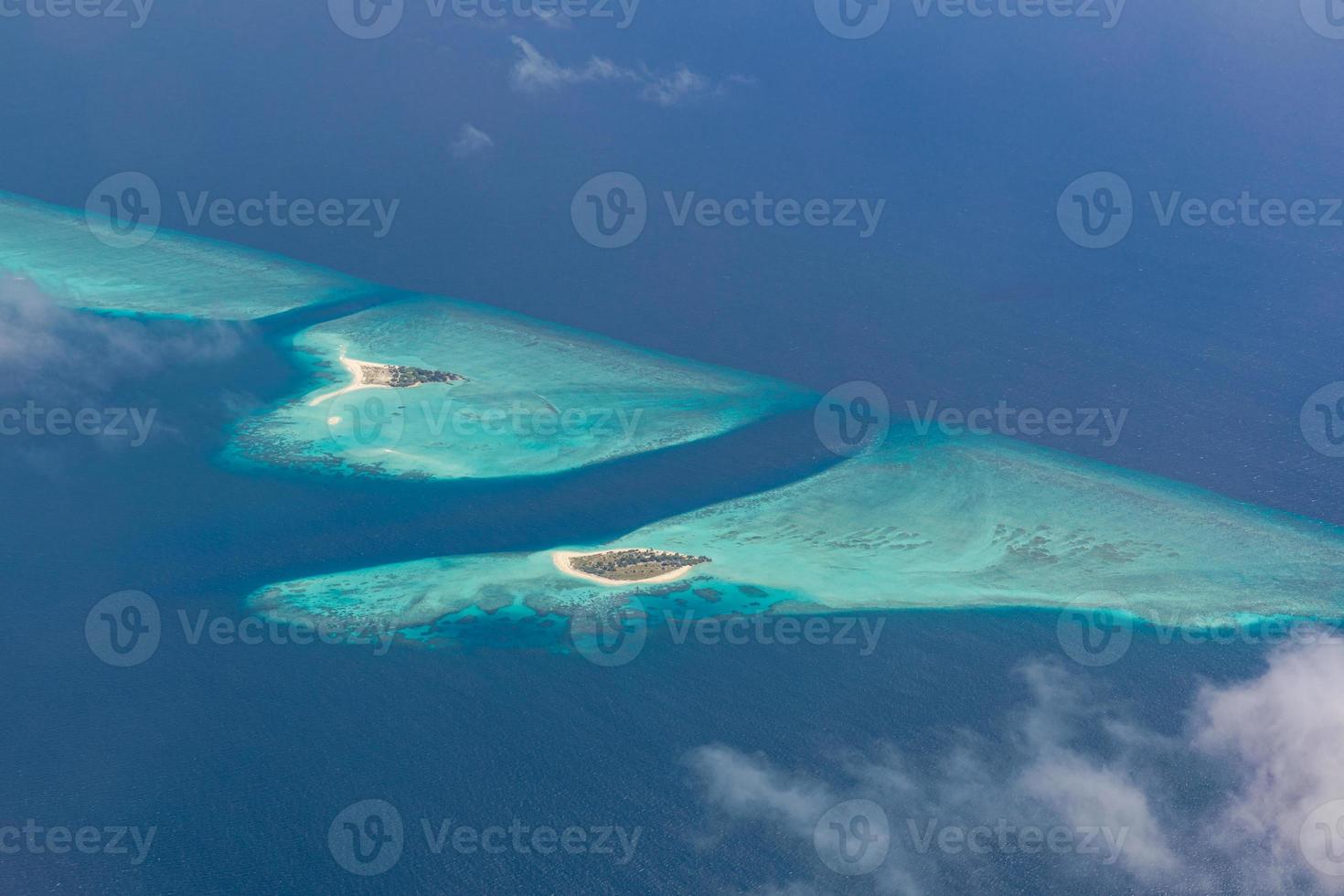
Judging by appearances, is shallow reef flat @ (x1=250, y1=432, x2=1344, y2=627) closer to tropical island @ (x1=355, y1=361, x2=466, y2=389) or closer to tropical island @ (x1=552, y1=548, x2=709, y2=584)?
tropical island @ (x1=552, y1=548, x2=709, y2=584)

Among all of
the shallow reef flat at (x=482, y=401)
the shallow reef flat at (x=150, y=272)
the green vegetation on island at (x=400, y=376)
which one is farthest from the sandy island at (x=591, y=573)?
the shallow reef flat at (x=150, y=272)

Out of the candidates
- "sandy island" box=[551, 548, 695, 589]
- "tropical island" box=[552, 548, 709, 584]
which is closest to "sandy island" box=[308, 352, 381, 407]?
"sandy island" box=[551, 548, 695, 589]

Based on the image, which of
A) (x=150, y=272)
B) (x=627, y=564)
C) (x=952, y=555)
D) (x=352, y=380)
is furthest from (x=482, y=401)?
(x=150, y=272)

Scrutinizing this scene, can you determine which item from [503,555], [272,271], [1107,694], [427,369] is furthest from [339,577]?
[272,271]

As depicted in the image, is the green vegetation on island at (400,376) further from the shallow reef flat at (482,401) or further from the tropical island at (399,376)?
the shallow reef flat at (482,401)

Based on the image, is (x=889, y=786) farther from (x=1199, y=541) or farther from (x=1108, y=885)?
(x=1199, y=541)

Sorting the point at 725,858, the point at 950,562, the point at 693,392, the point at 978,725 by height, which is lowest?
the point at 725,858
